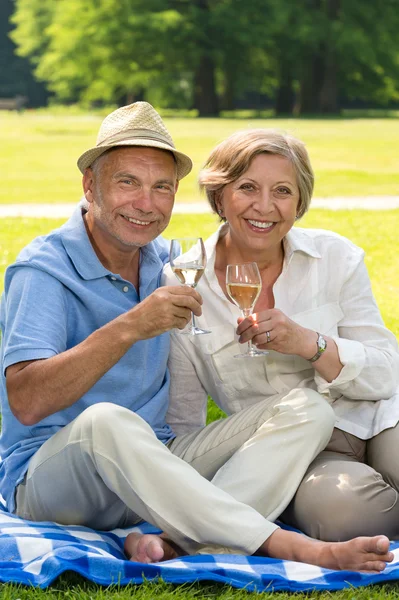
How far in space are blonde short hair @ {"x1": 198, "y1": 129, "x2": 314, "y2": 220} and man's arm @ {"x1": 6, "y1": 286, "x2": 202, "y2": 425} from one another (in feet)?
2.63

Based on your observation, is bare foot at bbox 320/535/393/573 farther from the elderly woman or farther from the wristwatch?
the wristwatch

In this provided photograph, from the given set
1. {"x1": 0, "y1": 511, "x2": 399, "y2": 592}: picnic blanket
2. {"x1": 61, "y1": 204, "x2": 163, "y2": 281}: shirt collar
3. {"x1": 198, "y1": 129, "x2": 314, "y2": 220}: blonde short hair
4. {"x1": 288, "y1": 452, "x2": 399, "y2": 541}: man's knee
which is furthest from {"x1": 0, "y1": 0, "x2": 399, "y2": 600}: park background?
{"x1": 0, "y1": 511, "x2": 399, "y2": 592}: picnic blanket

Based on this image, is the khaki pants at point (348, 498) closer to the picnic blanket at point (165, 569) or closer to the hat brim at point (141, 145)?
the picnic blanket at point (165, 569)

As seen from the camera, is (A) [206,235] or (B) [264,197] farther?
(A) [206,235]

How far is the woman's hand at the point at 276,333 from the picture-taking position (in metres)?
3.97

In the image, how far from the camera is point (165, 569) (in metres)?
3.60

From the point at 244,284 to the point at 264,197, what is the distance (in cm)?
45

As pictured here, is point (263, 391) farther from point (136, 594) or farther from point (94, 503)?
point (136, 594)

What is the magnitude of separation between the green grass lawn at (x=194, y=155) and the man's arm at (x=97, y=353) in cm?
836

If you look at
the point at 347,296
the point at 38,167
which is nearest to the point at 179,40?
the point at 38,167

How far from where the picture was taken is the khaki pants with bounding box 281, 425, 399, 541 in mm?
4008

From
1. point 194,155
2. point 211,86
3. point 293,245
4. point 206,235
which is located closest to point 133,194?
point 293,245

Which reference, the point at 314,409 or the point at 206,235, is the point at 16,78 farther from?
the point at 314,409

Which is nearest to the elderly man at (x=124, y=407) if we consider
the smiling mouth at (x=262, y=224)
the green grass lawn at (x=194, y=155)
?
the smiling mouth at (x=262, y=224)
